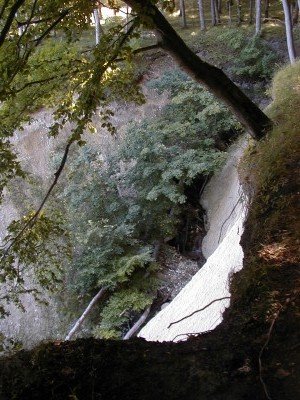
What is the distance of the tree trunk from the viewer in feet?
17.6

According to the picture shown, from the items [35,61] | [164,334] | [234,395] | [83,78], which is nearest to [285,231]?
[234,395]

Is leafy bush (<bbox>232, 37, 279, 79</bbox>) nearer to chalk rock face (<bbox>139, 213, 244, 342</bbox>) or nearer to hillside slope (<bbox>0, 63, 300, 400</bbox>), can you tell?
chalk rock face (<bbox>139, 213, 244, 342</bbox>)

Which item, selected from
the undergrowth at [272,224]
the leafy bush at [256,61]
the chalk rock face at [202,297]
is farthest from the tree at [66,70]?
the leafy bush at [256,61]

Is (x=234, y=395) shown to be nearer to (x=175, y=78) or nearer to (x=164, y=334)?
(x=164, y=334)

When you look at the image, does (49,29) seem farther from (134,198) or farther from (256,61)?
(256,61)

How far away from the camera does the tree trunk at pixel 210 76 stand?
5.38 meters

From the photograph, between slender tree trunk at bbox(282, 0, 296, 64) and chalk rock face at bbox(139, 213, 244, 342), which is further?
slender tree trunk at bbox(282, 0, 296, 64)

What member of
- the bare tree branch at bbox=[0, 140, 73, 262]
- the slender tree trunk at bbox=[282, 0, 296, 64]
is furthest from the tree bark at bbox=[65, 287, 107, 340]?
the slender tree trunk at bbox=[282, 0, 296, 64]

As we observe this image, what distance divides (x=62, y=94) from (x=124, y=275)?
22.4 ft

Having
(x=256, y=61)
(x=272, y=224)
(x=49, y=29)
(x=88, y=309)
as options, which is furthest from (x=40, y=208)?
(x=256, y=61)

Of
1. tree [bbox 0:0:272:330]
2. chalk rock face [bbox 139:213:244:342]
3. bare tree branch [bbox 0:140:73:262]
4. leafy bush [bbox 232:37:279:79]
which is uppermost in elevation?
tree [bbox 0:0:272:330]

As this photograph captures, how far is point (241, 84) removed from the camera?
1622 cm

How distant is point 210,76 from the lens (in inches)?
232

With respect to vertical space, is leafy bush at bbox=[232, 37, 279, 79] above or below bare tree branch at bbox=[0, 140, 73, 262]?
below
